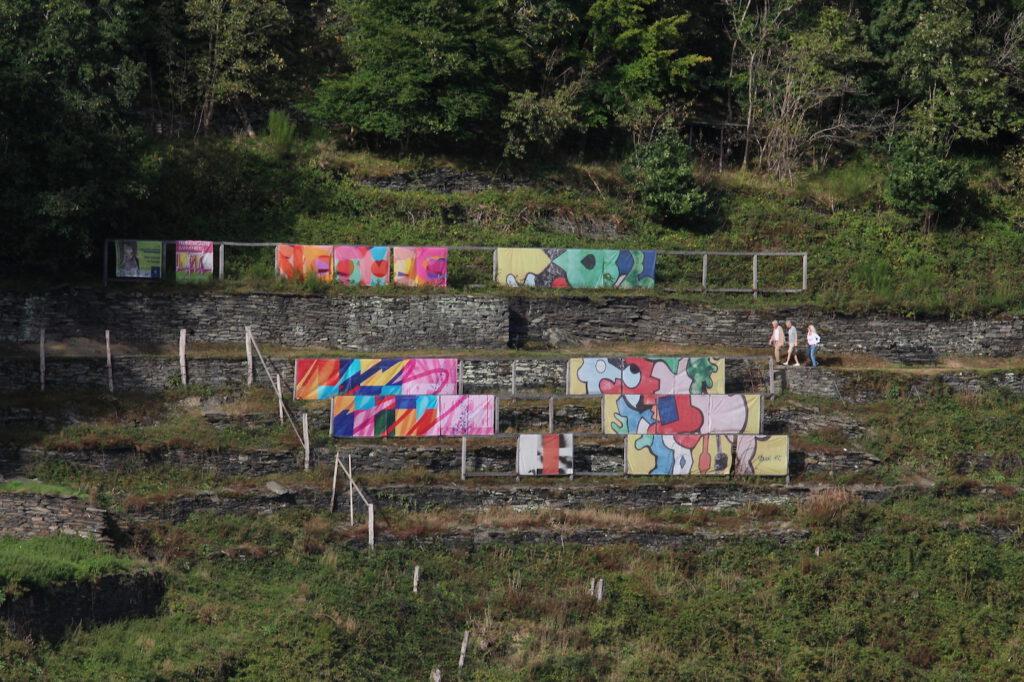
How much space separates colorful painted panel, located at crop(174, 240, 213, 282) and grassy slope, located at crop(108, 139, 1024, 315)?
3.19 feet

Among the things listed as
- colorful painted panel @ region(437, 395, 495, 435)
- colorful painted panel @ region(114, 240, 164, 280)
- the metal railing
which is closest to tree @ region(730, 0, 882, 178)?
the metal railing

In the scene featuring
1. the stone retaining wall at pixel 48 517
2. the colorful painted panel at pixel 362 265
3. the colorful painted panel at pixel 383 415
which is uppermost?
the colorful painted panel at pixel 362 265

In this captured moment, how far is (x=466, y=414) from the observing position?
38.3m

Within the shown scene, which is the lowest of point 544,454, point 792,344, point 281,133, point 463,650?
point 463,650

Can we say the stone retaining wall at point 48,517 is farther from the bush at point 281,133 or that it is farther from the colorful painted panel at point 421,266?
the bush at point 281,133

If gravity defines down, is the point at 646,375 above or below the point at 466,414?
above

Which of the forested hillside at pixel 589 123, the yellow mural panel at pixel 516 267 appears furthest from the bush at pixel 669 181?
the yellow mural panel at pixel 516 267

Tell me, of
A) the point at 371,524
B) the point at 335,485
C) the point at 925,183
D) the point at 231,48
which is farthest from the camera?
the point at 231,48

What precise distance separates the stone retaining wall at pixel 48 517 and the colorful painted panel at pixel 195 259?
45.7 feet

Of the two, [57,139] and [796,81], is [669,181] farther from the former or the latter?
[57,139]

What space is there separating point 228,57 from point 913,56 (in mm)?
25413

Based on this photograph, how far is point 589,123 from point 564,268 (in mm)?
8804

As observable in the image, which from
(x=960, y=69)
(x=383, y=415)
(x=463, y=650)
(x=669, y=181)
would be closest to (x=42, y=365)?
(x=383, y=415)

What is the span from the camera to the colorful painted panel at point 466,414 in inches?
1505
